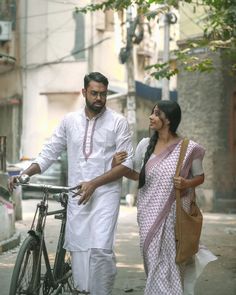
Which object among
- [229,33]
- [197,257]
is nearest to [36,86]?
[229,33]

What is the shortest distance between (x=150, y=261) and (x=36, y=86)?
17.7 m

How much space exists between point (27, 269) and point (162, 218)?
98 centimetres

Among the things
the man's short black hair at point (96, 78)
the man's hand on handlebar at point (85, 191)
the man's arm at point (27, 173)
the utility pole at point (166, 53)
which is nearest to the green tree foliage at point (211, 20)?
the man's short black hair at point (96, 78)

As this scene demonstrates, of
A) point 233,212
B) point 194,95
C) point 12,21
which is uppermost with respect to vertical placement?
point 12,21

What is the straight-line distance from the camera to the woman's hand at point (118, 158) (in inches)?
178

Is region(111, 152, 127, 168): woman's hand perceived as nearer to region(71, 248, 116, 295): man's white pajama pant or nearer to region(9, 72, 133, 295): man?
region(9, 72, 133, 295): man

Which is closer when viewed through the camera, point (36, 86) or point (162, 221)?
point (162, 221)

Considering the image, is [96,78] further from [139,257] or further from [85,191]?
[139,257]

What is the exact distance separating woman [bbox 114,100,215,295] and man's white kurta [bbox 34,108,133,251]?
0.15m

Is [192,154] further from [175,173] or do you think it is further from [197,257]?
[197,257]

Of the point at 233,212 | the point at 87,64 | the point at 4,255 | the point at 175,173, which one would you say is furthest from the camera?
the point at 87,64

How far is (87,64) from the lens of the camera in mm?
20938

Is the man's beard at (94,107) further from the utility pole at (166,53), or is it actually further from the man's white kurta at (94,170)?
the utility pole at (166,53)

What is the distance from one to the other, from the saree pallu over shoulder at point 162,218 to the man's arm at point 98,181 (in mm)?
198
